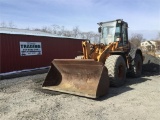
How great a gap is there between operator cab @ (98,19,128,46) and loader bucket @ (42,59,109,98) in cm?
Result: 243

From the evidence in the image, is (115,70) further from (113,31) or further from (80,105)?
(80,105)

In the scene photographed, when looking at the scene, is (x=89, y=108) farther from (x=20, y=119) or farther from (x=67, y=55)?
(x=67, y=55)

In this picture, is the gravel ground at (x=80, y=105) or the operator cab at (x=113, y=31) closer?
the gravel ground at (x=80, y=105)

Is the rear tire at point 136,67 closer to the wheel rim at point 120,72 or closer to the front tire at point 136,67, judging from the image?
the front tire at point 136,67

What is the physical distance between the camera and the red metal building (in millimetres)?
13578

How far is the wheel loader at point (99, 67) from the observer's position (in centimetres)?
759

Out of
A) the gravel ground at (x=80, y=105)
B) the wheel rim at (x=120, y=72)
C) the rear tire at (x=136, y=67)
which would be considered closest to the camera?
the gravel ground at (x=80, y=105)

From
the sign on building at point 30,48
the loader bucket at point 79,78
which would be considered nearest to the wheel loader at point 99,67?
the loader bucket at point 79,78

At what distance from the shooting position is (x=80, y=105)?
649 cm

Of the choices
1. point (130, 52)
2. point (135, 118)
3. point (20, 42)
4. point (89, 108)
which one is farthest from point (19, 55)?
point (135, 118)

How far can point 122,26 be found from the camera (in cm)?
1021

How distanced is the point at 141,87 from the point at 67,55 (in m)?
10.8

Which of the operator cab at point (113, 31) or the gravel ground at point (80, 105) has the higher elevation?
the operator cab at point (113, 31)

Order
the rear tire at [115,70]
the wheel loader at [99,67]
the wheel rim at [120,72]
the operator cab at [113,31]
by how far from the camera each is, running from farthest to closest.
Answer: the operator cab at [113,31]
the wheel rim at [120,72]
the rear tire at [115,70]
the wheel loader at [99,67]
